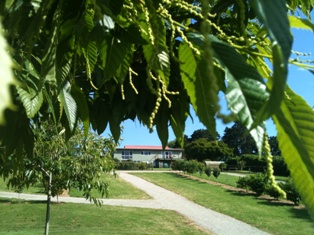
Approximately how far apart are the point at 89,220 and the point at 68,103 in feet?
40.0

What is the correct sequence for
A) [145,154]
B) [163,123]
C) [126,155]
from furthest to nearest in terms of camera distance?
[145,154] → [126,155] → [163,123]

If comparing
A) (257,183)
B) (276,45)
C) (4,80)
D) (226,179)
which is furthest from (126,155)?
(4,80)

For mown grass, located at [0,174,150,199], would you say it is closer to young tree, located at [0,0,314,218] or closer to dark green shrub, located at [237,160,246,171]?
young tree, located at [0,0,314,218]

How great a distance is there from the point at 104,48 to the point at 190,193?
821 inches

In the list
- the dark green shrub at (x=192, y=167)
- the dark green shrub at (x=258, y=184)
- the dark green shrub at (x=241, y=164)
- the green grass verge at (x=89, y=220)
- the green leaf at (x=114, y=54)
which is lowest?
the green grass verge at (x=89, y=220)

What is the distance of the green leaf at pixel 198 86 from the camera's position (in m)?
0.60

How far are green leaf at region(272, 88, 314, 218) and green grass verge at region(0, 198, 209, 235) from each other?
10.8 m

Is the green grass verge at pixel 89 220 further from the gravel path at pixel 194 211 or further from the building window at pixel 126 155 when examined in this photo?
the building window at pixel 126 155

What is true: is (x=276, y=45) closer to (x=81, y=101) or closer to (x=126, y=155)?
(x=81, y=101)

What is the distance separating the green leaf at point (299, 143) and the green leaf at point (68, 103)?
2.18 ft

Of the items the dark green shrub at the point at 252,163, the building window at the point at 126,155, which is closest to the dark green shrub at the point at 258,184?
the dark green shrub at the point at 252,163

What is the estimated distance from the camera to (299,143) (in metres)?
0.52

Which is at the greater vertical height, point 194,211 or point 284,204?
point 284,204

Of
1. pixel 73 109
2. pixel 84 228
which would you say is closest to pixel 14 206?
pixel 84 228
